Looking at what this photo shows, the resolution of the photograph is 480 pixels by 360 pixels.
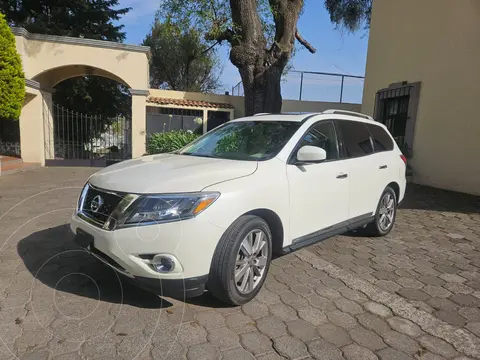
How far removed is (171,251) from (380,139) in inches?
145

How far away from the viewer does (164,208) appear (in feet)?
8.64

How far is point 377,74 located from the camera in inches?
473

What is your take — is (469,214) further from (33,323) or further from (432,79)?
(33,323)

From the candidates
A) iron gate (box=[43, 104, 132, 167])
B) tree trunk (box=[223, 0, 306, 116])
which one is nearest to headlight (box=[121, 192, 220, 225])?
tree trunk (box=[223, 0, 306, 116])

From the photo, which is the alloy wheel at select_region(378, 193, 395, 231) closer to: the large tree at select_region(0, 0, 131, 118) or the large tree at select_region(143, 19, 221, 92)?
the large tree at select_region(0, 0, 131, 118)

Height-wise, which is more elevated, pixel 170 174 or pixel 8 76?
pixel 8 76

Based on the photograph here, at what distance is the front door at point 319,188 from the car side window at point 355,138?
0.20m

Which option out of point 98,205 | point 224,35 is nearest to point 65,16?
point 224,35

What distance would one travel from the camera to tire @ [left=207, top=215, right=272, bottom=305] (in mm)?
2727

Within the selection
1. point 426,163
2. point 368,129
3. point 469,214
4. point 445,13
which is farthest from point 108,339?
point 445,13

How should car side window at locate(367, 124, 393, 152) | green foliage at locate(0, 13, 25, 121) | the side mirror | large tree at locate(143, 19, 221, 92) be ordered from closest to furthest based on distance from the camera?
the side mirror → car side window at locate(367, 124, 393, 152) → green foliage at locate(0, 13, 25, 121) → large tree at locate(143, 19, 221, 92)

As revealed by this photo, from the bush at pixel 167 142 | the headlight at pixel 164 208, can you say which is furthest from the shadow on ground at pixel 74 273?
the bush at pixel 167 142

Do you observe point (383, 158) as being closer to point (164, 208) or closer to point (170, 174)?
point (170, 174)

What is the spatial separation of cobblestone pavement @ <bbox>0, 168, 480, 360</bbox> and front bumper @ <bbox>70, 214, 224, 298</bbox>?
0.35 meters
